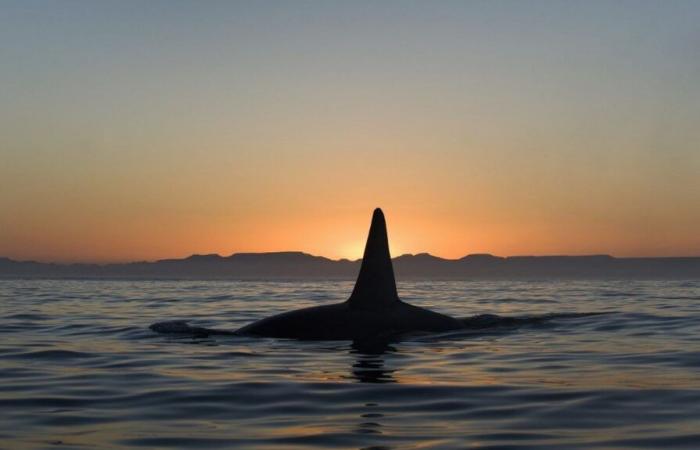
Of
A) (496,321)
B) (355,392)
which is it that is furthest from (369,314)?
(355,392)

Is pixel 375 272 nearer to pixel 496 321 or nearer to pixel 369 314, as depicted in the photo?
pixel 369 314

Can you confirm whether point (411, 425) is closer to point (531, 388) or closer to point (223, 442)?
point (223, 442)

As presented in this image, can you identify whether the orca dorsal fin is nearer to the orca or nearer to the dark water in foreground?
the orca

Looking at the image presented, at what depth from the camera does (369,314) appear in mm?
17125

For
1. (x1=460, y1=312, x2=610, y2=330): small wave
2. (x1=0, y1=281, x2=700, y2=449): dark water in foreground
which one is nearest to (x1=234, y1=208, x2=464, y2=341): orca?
(x1=0, y1=281, x2=700, y2=449): dark water in foreground

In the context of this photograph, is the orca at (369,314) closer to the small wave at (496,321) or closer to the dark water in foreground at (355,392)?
the dark water in foreground at (355,392)

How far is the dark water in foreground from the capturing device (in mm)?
7805

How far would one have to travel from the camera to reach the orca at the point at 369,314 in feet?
54.9

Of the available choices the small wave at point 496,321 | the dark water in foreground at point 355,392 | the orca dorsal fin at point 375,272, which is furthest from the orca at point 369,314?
the small wave at point 496,321

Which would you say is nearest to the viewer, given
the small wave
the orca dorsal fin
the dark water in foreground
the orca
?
the dark water in foreground

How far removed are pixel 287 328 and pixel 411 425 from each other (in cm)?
899

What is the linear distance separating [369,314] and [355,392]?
22.5 ft

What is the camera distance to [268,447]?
7426 mm

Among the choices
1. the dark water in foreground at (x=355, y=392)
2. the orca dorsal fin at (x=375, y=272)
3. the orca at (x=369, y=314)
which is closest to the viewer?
the dark water in foreground at (x=355, y=392)
